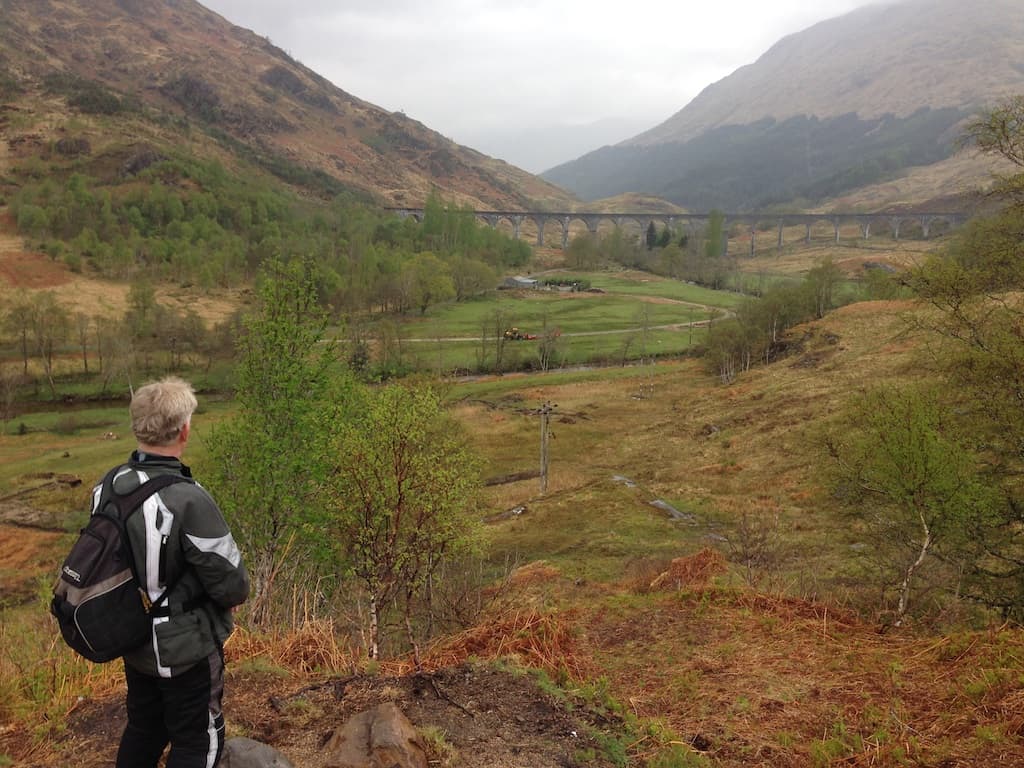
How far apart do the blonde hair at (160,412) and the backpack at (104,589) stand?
404 millimetres

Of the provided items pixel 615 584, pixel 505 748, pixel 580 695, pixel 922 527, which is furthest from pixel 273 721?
pixel 615 584

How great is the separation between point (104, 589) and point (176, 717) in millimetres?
1285

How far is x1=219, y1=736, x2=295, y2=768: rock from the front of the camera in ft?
18.0

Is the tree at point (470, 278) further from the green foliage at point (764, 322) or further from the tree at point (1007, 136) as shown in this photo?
the tree at point (1007, 136)

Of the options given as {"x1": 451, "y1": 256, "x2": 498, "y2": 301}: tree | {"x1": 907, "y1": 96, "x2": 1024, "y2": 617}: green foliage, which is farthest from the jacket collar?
{"x1": 451, "y1": 256, "x2": 498, "y2": 301}: tree

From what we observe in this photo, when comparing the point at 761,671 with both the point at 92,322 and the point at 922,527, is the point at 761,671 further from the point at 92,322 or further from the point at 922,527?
the point at 92,322

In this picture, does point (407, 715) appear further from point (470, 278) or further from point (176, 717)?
point (470, 278)

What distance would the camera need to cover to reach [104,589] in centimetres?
410

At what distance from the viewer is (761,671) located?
9.66 m

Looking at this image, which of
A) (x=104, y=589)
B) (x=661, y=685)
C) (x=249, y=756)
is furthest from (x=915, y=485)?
(x=104, y=589)

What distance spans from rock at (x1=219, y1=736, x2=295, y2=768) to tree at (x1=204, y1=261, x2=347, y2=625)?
850 cm

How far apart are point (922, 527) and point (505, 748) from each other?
1227 centimetres

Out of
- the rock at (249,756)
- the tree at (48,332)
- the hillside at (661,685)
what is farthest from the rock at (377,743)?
the tree at (48,332)

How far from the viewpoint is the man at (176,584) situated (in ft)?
13.8
